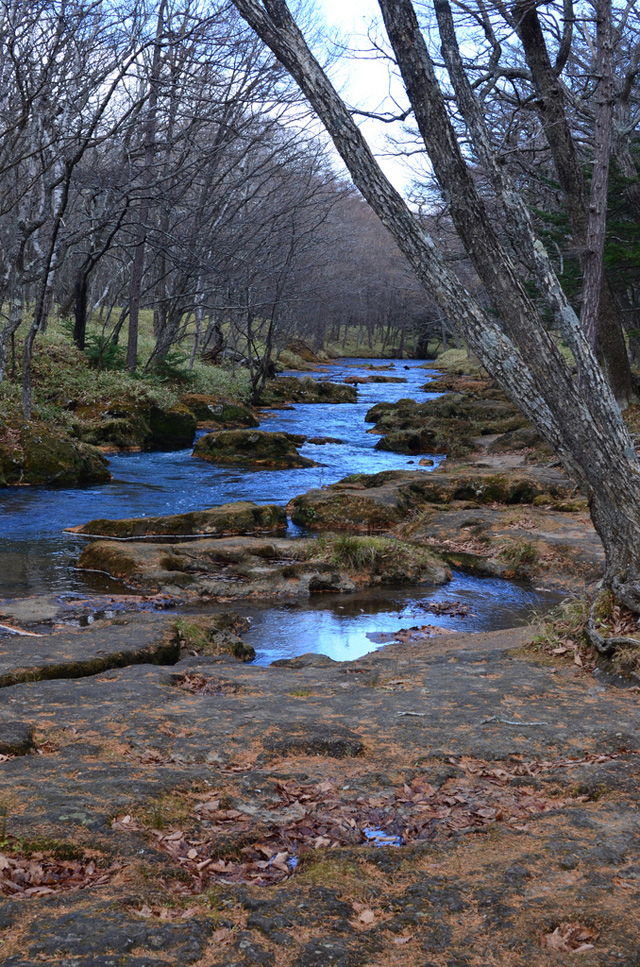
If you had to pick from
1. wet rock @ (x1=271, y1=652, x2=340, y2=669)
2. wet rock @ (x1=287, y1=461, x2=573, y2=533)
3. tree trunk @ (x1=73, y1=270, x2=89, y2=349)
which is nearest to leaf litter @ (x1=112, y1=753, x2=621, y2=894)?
wet rock @ (x1=271, y1=652, x2=340, y2=669)

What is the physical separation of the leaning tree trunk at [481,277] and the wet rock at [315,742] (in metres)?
2.60

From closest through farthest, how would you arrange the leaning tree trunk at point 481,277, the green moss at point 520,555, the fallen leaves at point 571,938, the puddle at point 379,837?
the fallen leaves at point 571,938 → the puddle at point 379,837 → the leaning tree trunk at point 481,277 → the green moss at point 520,555

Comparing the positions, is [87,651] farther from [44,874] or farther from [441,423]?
[441,423]

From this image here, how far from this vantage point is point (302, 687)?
5.15 meters

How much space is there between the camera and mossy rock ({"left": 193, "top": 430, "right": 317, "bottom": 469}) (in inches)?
695

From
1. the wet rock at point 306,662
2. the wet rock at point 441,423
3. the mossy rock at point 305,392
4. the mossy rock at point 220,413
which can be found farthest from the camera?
the mossy rock at point 305,392

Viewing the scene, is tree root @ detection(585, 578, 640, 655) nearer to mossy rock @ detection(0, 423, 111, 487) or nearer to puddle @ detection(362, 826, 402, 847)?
puddle @ detection(362, 826, 402, 847)

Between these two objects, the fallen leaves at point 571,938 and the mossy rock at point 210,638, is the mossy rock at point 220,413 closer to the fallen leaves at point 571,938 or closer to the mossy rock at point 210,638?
the mossy rock at point 210,638

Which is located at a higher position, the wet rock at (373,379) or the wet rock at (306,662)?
the wet rock at (373,379)

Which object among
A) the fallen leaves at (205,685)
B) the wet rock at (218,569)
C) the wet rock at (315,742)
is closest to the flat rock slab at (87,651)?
the fallen leaves at (205,685)

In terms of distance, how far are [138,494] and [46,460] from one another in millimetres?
2256

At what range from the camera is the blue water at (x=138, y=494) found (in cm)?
932

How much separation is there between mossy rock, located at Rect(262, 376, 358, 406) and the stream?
7498 mm

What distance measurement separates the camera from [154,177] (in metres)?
21.4
